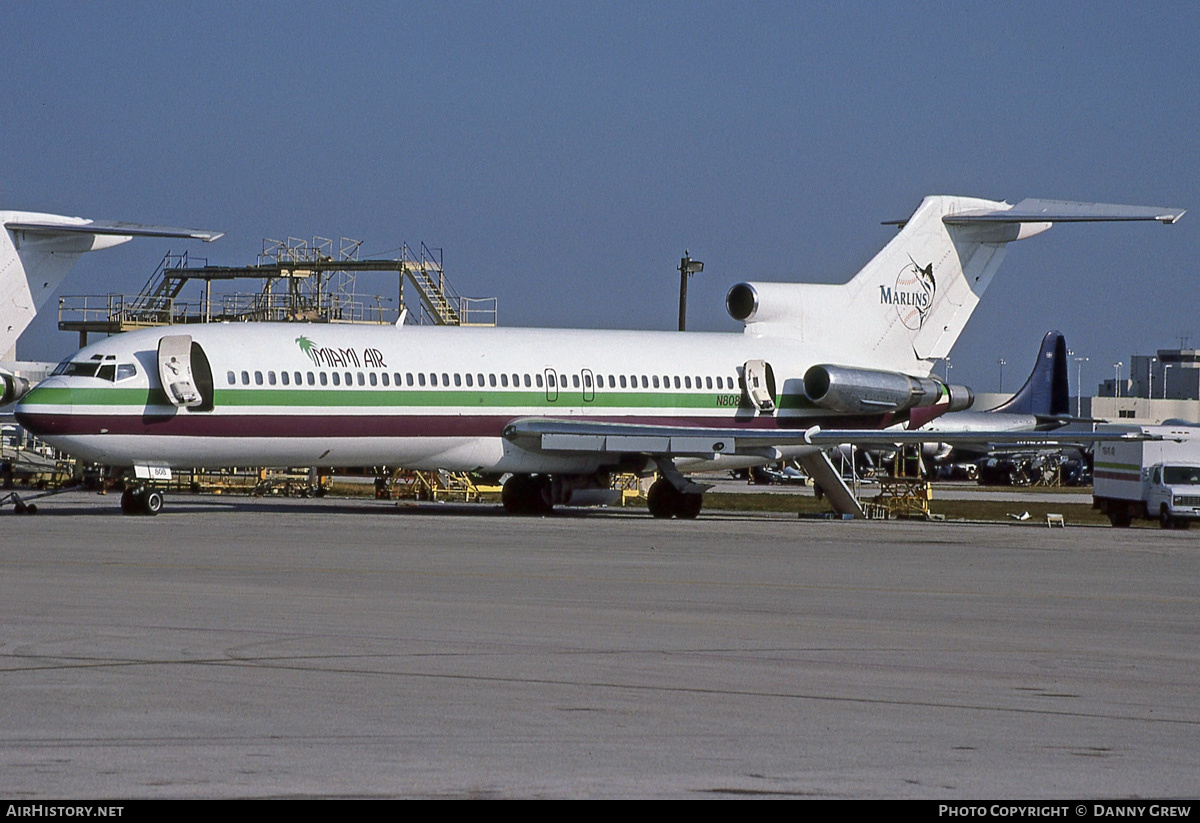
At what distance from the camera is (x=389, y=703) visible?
9.80 m

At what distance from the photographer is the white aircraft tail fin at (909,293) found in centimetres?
4016

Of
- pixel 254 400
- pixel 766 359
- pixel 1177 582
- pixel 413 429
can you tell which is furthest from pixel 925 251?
pixel 1177 582

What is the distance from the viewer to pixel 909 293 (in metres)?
40.9

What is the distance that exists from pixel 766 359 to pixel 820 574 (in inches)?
769

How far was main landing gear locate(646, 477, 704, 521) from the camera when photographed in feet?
118

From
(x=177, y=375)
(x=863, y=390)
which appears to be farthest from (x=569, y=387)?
(x=177, y=375)

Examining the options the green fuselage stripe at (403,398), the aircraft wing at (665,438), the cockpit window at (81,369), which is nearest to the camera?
the green fuselage stripe at (403,398)

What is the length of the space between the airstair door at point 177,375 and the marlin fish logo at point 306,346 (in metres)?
2.39

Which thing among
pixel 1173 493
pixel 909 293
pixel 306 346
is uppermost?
pixel 909 293

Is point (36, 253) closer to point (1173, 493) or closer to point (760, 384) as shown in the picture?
point (760, 384)

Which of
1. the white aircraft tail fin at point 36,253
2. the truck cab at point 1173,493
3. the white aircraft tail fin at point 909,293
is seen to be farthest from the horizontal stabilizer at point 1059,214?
the white aircraft tail fin at point 36,253

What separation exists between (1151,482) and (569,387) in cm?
1417

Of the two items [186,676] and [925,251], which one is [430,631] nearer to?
[186,676]

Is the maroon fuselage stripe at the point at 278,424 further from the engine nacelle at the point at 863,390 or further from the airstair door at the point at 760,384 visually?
the engine nacelle at the point at 863,390
